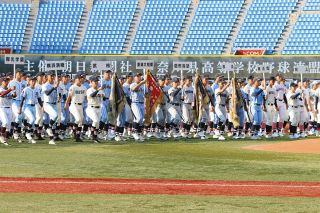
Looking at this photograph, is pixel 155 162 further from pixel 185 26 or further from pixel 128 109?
pixel 185 26

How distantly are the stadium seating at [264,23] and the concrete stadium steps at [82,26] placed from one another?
376 inches

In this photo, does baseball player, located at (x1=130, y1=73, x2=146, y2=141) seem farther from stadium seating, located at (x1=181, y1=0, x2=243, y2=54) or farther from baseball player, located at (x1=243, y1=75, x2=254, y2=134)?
stadium seating, located at (x1=181, y1=0, x2=243, y2=54)

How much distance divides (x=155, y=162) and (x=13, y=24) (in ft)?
117

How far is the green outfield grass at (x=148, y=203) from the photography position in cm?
1159

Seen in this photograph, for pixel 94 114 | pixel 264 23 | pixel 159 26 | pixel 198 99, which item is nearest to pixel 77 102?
pixel 94 114

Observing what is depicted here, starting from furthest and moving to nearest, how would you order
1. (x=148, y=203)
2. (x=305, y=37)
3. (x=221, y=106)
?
(x=305, y=37) < (x=221, y=106) < (x=148, y=203)

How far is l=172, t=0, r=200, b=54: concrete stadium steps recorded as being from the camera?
1979 inches

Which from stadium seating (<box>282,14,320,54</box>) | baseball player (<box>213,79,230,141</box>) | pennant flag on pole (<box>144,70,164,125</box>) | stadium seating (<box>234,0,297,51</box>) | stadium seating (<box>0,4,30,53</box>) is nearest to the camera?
pennant flag on pole (<box>144,70,164,125</box>)

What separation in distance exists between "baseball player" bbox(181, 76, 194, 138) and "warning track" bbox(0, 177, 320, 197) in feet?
45.7

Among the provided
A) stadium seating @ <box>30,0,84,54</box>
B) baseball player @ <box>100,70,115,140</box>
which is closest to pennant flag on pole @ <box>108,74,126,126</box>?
baseball player @ <box>100,70,115,140</box>

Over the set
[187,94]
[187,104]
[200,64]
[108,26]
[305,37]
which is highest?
[108,26]

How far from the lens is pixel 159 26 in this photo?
51656 millimetres

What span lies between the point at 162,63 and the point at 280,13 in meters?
12.5

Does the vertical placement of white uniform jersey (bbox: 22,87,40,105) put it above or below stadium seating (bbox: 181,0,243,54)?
below
